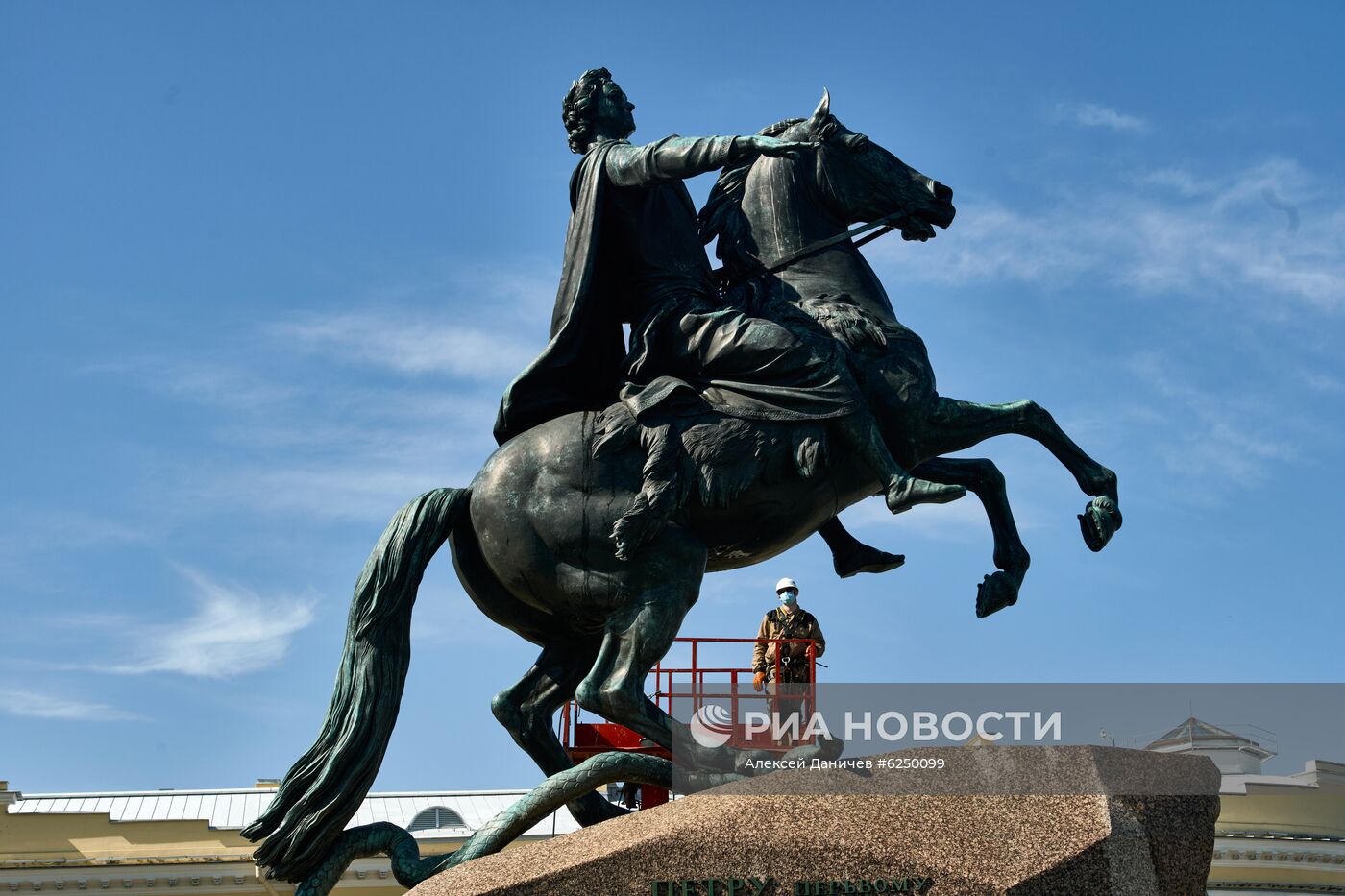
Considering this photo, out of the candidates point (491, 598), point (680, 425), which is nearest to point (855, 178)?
point (680, 425)

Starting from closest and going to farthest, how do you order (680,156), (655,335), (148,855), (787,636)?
1. (680,156)
2. (655,335)
3. (787,636)
4. (148,855)

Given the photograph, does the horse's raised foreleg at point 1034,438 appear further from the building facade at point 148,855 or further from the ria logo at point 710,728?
the building facade at point 148,855

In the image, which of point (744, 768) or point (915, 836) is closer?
point (915, 836)

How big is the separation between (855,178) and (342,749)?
11.2 feet

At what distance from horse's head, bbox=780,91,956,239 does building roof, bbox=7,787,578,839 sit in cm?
2594

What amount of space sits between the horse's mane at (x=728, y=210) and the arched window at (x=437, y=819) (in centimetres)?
2555

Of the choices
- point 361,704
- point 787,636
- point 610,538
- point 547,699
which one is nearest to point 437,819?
point 787,636

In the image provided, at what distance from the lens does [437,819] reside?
3341 cm

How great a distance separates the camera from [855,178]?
852cm

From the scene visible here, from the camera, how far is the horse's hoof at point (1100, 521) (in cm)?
808

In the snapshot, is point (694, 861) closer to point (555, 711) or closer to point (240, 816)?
point (555, 711)

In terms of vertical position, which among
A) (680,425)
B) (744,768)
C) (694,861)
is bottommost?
(694,861)

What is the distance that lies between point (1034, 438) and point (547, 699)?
2.46m

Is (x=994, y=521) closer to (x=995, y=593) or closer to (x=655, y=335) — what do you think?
(x=995, y=593)
